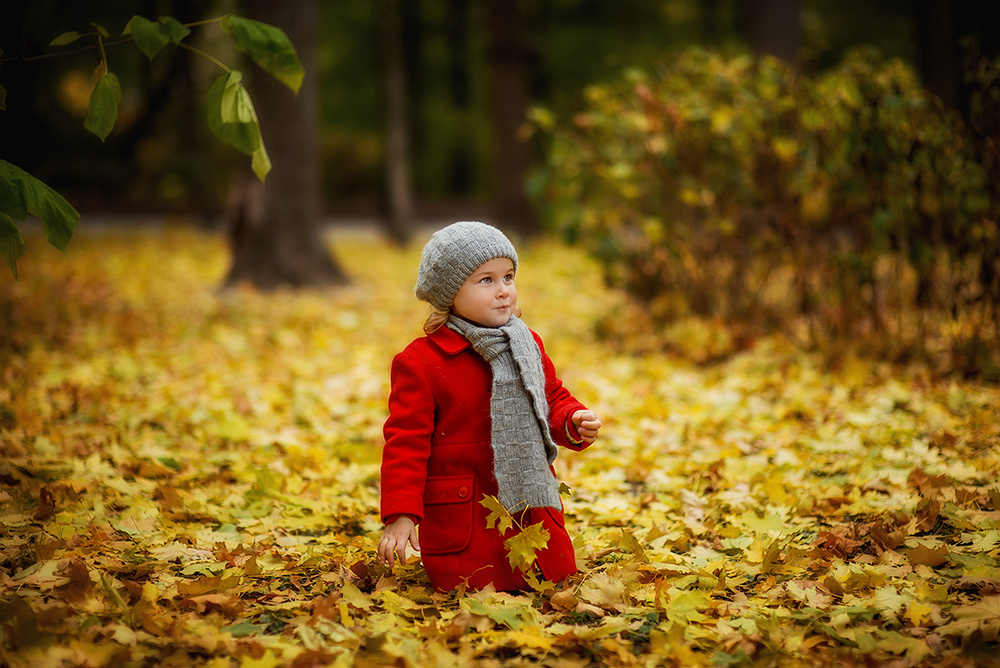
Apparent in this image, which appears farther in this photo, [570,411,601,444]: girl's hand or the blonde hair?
the blonde hair

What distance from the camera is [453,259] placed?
90.4 inches

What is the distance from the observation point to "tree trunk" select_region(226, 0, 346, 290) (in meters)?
8.22

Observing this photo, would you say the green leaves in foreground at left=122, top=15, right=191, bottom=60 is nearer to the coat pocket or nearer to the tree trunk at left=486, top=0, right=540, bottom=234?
the coat pocket

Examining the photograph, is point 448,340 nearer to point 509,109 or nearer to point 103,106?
point 103,106

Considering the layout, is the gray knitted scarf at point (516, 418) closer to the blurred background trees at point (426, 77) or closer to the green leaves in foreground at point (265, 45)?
the green leaves in foreground at point (265, 45)

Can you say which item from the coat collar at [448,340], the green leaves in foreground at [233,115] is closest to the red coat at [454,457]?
the coat collar at [448,340]

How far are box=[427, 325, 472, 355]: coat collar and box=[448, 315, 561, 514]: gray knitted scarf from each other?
2cm

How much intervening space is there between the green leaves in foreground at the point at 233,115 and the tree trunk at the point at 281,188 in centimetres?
591

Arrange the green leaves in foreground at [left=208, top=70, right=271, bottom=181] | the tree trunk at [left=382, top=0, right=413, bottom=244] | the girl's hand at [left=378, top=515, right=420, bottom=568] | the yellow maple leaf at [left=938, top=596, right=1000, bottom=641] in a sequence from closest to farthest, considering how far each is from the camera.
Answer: the yellow maple leaf at [left=938, top=596, right=1000, bottom=641]
the girl's hand at [left=378, top=515, right=420, bottom=568]
the green leaves in foreground at [left=208, top=70, right=271, bottom=181]
the tree trunk at [left=382, top=0, right=413, bottom=244]

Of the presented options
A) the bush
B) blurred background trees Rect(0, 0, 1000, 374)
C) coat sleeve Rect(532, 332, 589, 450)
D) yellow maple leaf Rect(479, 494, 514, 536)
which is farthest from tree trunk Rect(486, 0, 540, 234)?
yellow maple leaf Rect(479, 494, 514, 536)

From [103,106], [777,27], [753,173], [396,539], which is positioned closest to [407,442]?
[396,539]

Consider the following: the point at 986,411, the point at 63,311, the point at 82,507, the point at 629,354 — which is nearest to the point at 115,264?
the point at 63,311

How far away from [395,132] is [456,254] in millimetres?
11996

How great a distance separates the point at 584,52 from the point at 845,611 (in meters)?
18.7
